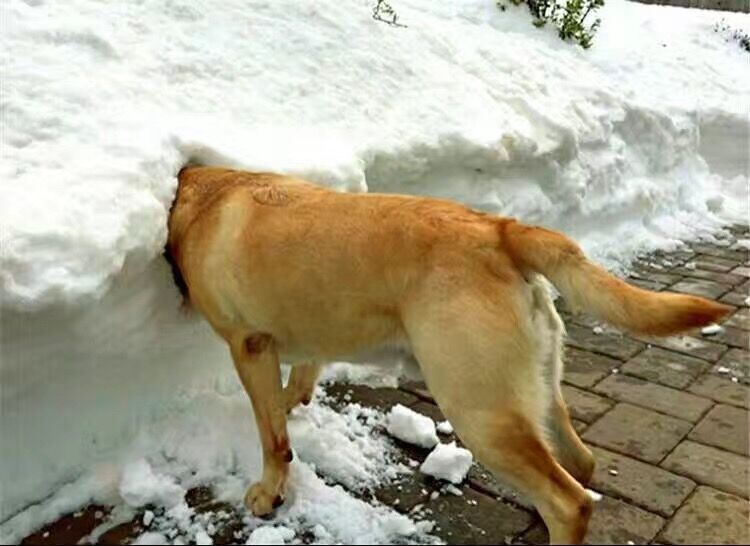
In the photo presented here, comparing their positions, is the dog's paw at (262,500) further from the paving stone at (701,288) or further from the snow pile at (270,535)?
the paving stone at (701,288)

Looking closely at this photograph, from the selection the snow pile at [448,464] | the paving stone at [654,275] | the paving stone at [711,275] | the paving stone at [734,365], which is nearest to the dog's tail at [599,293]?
the snow pile at [448,464]

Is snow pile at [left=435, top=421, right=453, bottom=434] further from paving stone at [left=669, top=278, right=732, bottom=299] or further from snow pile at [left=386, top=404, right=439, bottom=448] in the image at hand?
paving stone at [left=669, top=278, right=732, bottom=299]

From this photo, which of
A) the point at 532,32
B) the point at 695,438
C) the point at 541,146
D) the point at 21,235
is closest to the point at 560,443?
the point at 695,438

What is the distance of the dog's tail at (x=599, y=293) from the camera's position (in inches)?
83.7

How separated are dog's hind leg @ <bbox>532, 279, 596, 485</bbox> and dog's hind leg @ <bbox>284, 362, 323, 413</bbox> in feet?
2.95

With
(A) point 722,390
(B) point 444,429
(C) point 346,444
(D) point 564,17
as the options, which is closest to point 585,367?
(A) point 722,390

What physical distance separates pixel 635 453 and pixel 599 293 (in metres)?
1.11

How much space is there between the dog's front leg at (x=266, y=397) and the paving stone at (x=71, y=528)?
0.48 metres

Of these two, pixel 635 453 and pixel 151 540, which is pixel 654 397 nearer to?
pixel 635 453

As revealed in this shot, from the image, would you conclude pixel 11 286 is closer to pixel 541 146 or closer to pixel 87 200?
pixel 87 200

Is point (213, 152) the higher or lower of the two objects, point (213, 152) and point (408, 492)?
the higher

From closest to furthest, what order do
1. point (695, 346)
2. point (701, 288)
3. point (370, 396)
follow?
point (370, 396)
point (695, 346)
point (701, 288)

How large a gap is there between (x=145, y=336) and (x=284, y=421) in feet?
1.96

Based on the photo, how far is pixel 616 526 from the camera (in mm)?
2635
